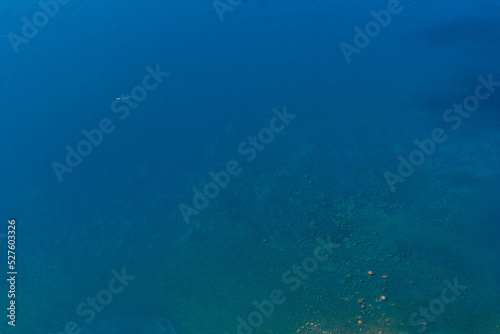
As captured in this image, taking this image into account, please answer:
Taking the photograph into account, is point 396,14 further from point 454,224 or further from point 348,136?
point 454,224

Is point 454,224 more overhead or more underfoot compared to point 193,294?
more underfoot

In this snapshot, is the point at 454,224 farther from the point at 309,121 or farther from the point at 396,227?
the point at 309,121

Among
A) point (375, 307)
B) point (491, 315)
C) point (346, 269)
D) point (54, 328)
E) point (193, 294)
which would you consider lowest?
point (491, 315)

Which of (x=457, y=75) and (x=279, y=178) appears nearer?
(x=279, y=178)

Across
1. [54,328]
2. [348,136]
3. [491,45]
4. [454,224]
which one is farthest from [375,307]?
[491,45]

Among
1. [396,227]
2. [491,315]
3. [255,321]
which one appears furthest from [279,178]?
[491,315]

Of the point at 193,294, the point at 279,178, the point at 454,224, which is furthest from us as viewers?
the point at 279,178

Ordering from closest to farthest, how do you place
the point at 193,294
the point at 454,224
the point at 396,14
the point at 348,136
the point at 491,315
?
the point at 491,315
the point at 193,294
the point at 454,224
the point at 348,136
the point at 396,14
